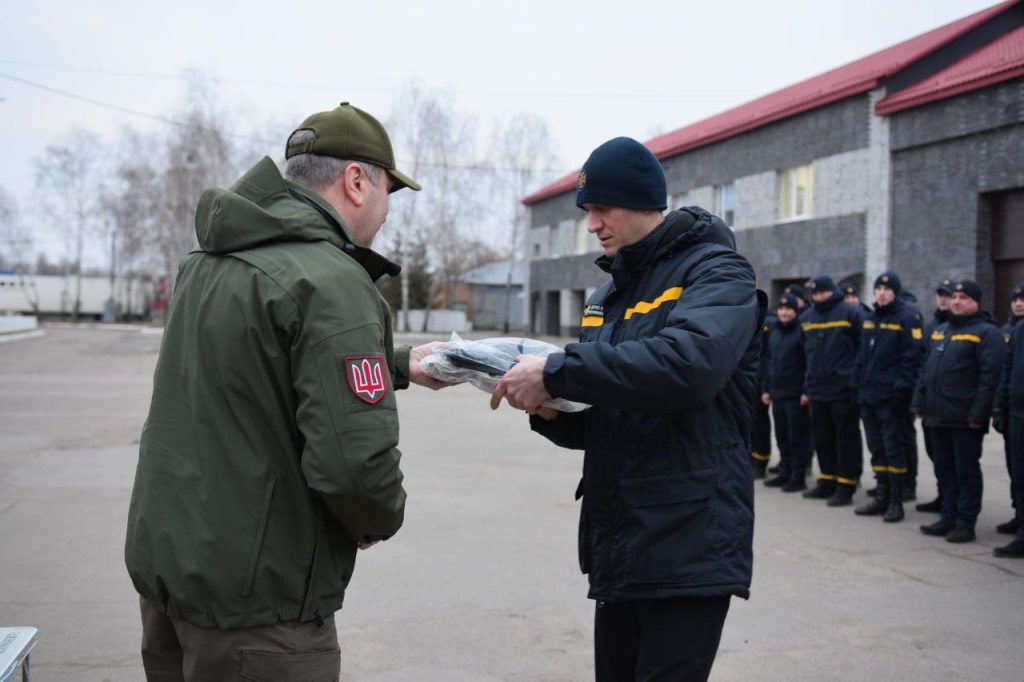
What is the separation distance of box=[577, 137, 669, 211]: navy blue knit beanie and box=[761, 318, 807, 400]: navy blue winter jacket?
719 centimetres

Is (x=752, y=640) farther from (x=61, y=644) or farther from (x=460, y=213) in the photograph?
(x=460, y=213)

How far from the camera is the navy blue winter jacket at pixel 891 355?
8.09 m

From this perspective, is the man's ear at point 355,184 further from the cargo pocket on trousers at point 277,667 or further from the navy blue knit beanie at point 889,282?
the navy blue knit beanie at point 889,282

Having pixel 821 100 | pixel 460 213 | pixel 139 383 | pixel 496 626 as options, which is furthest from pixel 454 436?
pixel 460 213

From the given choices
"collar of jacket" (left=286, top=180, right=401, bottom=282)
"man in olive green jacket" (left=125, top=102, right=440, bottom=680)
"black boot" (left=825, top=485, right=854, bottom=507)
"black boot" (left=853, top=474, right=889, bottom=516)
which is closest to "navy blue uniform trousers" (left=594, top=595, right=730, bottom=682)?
"man in olive green jacket" (left=125, top=102, right=440, bottom=680)

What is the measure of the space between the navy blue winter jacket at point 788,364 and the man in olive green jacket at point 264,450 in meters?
7.85

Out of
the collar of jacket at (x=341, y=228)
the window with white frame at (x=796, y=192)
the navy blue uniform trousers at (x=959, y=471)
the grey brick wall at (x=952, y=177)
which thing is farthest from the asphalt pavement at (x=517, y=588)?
the window with white frame at (x=796, y=192)

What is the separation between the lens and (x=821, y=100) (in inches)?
883

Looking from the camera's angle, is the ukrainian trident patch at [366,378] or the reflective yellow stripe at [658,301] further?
the reflective yellow stripe at [658,301]

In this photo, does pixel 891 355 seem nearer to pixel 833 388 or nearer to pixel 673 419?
pixel 833 388

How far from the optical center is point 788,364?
9344mm

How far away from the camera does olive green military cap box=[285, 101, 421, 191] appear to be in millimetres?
2371

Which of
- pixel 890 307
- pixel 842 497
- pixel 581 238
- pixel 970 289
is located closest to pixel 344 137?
pixel 970 289

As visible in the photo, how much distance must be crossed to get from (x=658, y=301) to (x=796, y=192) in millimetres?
23419
